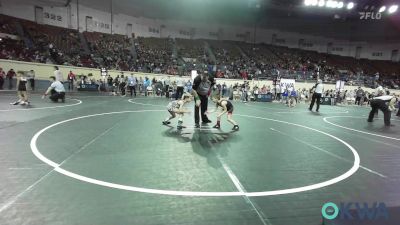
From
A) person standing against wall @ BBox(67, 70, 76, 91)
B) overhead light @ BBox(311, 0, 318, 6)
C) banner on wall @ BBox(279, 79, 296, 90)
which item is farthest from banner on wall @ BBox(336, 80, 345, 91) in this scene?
person standing against wall @ BBox(67, 70, 76, 91)

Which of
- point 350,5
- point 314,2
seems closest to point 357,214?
point 314,2

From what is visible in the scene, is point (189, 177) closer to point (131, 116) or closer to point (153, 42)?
point (131, 116)

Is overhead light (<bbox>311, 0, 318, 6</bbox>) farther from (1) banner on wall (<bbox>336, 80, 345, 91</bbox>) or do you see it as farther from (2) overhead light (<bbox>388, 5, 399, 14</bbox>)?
(1) banner on wall (<bbox>336, 80, 345, 91</bbox>)

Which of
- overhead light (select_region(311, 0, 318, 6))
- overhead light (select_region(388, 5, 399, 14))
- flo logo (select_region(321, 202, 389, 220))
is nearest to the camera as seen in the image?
flo logo (select_region(321, 202, 389, 220))

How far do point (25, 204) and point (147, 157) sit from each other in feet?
7.35

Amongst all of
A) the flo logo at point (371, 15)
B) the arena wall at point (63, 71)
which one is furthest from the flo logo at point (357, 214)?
the flo logo at point (371, 15)

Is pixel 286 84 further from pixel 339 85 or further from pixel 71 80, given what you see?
pixel 71 80

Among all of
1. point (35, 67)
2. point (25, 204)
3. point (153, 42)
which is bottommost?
point (25, 204)

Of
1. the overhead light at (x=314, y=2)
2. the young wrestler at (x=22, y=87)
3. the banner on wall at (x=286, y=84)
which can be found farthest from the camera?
the banner on wall at (x=286, y=84)

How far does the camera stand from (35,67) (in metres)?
22.3

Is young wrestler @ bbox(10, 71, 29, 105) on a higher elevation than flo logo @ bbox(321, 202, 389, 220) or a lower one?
higher

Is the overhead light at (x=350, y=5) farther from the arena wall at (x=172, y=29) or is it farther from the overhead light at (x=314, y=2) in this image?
the arena wall at (x=172, y=29)

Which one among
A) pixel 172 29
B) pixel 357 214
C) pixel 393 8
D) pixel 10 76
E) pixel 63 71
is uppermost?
pixel 172 29

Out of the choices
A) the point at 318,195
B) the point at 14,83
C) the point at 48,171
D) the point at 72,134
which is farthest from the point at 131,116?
the point at 14,83
